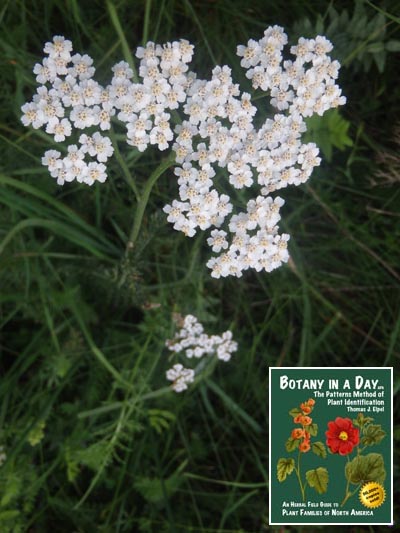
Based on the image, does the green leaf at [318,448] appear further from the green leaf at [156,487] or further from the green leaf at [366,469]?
the green leaf at [156,487]

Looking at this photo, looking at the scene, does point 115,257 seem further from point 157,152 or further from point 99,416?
point 99,416

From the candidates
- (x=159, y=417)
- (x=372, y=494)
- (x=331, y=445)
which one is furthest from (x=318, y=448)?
(x=159, y=417)

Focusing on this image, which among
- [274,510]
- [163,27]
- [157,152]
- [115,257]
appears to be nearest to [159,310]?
[115,257]

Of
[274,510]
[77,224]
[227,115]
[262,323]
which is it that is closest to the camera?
[227,115]

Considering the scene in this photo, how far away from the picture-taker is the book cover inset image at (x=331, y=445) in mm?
2160

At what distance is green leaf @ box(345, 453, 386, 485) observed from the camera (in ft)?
7.13

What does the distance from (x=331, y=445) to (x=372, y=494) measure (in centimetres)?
29

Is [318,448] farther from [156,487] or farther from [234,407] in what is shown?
[156,487]

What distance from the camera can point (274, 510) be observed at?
7.36 ft

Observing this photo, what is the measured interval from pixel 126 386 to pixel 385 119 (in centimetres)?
161

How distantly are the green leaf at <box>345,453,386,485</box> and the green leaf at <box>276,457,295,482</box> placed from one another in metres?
0.21

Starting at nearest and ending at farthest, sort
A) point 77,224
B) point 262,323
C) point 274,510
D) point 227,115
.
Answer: point 227,115 < point 274,510 < point 77,224 < point 262,323

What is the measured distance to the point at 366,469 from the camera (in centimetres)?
219

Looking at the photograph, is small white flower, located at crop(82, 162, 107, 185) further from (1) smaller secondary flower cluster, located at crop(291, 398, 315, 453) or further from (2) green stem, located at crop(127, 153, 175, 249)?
(1) smaller secondary flower cluster, located at crop(291, 398, 315, 453)
